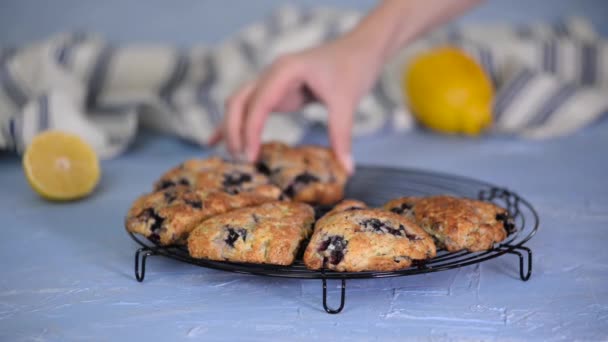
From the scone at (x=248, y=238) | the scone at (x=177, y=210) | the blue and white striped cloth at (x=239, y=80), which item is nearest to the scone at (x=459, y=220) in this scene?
the scone at (x=248, y=238)

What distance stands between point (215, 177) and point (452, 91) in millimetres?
1271

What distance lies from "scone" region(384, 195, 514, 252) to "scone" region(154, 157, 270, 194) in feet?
1.21

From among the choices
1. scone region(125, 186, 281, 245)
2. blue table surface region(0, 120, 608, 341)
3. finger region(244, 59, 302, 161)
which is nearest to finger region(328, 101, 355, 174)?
finger region(244, 59, 302, 161)

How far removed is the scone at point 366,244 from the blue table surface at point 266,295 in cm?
9

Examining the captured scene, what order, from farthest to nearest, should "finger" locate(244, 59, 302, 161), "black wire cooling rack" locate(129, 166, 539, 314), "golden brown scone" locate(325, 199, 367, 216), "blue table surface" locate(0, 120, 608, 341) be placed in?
"finger" locate(244, 59, 302, 161) → "golden brown scone" locate(325, 199, 367, 216) → "black wire cooling rack" locate(129, 166, 539, 314) → "blue table surface" locate(0, 120, 608, 341)

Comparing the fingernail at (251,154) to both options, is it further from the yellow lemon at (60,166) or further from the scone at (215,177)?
the yellow lemon at (60,166)

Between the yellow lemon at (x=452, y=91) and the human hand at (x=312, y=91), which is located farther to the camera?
the yellow lemon at (x=452, y=91)

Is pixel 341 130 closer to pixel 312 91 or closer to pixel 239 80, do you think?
pixel 312 91

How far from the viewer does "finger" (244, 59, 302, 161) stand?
1.80 meters

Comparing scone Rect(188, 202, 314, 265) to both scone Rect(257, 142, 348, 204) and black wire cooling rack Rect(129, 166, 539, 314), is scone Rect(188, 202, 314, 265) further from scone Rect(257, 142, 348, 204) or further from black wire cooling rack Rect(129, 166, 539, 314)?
scone Rect(257, 142, 348, 204)

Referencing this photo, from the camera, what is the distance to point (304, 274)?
1208 mm

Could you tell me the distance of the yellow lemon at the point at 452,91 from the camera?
258 centimetres

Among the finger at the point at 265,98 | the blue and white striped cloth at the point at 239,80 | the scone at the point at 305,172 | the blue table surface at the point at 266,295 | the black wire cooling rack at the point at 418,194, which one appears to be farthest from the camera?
the blue and white striped cloth at the point at 239,80

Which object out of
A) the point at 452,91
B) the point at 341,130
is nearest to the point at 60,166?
the point at 341,130
